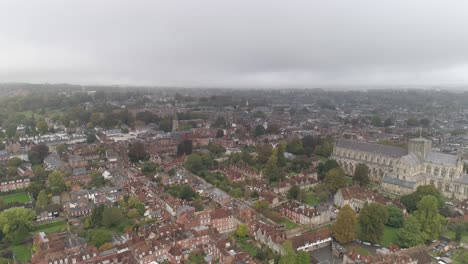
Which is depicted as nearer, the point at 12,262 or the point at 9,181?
the point at 12,262

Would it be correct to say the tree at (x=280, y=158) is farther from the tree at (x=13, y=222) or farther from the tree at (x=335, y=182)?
the tree at (x=13, y=222)

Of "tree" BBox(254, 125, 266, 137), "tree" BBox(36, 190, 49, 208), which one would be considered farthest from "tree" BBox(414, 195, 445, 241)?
"tree" BBox(254, 125, 266, 137)

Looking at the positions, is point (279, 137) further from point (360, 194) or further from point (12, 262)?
point (12, 262)

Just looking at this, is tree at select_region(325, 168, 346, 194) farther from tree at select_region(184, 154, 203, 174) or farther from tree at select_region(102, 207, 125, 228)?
tree at select_region(102, 207, 125, 228)

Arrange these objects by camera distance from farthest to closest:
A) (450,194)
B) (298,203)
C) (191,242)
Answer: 1. (450,194)
2. (298,203)
3. (191,242)

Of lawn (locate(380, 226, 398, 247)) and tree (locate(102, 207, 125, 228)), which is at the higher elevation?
tree (locate(102, 207, 125, 228))

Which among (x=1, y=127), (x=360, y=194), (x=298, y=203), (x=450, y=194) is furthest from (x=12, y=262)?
(x=1, y=127)
